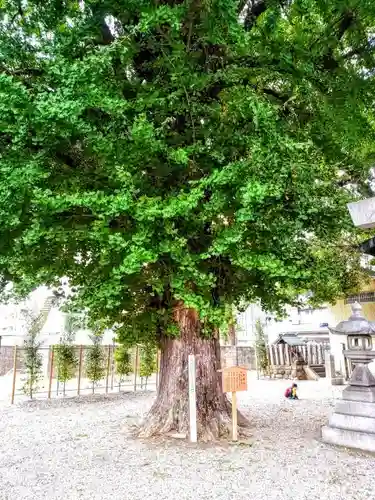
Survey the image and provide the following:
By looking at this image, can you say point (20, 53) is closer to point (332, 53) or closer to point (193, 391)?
point (332, 53)

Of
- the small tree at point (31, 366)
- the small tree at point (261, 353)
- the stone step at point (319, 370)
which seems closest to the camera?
the small tree at point (31, 366)

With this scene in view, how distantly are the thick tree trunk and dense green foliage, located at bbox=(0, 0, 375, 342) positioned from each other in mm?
460

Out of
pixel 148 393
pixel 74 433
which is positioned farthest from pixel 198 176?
pixel 148 393

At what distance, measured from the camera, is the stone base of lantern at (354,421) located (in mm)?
6000

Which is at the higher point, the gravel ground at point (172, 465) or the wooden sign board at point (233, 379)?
the wooden sign board at point (233, 379)

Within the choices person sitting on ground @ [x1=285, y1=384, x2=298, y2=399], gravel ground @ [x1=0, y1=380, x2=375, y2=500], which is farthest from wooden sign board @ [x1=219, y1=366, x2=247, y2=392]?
person sitting on ground @ [x1=285, y1=384, x2=298, y2=399]

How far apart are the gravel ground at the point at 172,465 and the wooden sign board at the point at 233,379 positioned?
2.88ft

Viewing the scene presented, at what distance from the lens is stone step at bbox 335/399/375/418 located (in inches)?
239

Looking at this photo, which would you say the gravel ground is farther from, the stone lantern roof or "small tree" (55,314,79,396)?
"small tree" (55,314,79,396)

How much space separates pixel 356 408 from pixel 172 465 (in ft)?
9.69

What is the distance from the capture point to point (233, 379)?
6750 mm

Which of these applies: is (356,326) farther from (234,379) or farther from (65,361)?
(65,361)

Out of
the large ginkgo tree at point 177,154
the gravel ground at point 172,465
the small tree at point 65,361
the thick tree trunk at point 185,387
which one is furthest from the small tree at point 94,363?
the thick tree trunk at point 185,387

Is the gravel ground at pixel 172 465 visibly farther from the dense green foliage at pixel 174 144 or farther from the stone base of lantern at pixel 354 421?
the dense green foliage at pixel 174 144
